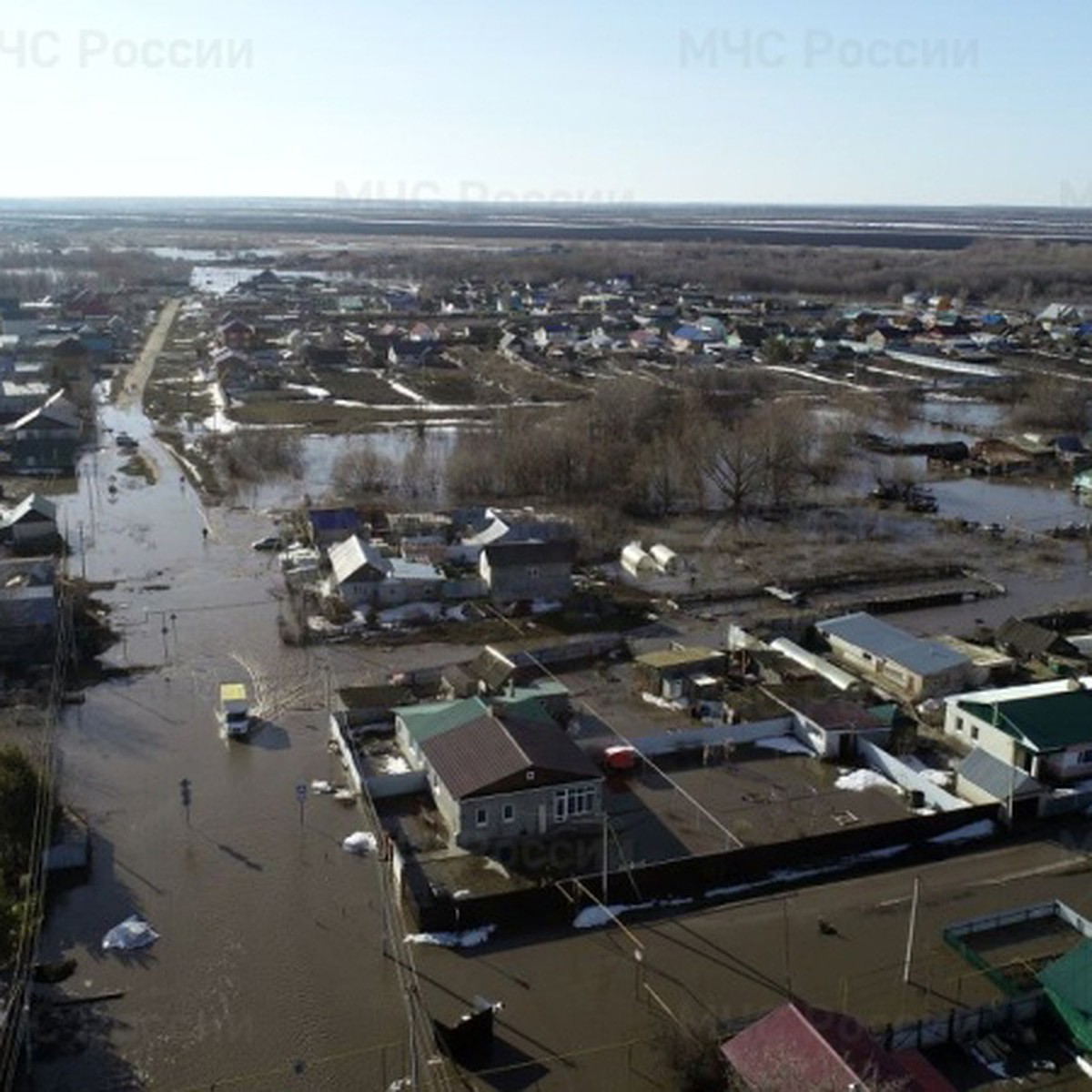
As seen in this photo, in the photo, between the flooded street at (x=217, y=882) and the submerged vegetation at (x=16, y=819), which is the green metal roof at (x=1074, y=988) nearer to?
the flooded street at (x=217, y=882)

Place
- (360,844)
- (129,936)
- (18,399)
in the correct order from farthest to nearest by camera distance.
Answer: (18,399), (360,844), (129,936)

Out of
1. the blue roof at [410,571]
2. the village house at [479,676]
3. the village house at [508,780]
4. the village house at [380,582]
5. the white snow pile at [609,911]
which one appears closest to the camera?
the white snow pile at [609,911]

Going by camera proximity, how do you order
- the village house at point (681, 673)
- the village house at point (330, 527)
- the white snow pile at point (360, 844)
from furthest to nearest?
the village house at point (330, 527), the village house at point (681, 673), the white snow pile at point (360, 844)

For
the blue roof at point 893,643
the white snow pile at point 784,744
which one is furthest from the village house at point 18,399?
the white snow pile at point 784,744

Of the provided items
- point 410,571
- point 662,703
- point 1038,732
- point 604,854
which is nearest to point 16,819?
point 604,854

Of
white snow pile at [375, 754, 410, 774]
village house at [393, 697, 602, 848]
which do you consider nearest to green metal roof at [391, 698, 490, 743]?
village house at [393, 697, 602, 848]

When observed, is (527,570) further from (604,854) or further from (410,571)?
(604,854)
